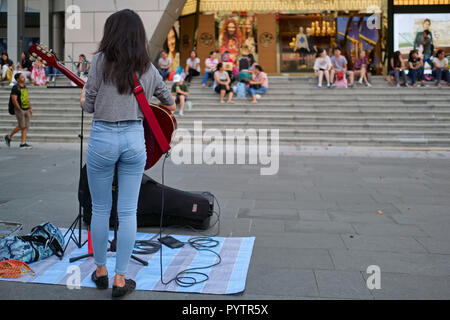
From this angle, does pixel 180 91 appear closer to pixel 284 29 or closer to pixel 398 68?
pixel 398 68

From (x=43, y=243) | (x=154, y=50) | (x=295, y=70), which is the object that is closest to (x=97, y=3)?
(x=154, y=50)

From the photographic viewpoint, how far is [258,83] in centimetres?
1588

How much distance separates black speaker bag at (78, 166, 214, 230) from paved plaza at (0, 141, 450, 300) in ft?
0.60

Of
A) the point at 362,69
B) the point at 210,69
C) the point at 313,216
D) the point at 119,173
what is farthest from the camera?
the point at 210,69

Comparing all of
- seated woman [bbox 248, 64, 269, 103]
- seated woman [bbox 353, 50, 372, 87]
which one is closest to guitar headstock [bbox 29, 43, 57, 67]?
seated woman [bbox 248, 64, 269, 103]

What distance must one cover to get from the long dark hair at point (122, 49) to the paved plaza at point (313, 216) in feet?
5.21

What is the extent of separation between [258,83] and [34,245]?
42.1 ft

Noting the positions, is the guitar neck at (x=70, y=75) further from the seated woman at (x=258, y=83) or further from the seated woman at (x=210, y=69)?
the seated woman at (x=210, y=69)

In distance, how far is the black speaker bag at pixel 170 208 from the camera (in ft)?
15.9

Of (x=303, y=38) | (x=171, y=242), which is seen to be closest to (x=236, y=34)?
(x=303, y=38)

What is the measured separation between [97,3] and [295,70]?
10.7m

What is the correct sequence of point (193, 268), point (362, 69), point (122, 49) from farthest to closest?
point (362, 69), point (193, 268), point (122, 49)

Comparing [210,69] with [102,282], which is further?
[210,69]

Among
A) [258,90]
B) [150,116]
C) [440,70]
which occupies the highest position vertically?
[440,70]
